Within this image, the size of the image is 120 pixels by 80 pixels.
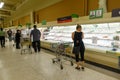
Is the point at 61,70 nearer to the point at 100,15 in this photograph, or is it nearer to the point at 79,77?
the point at 79,77

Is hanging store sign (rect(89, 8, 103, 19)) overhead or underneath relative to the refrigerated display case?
overhead

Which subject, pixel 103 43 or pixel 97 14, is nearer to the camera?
pixel 97 14

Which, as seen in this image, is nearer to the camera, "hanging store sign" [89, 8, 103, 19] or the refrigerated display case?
the refrigerated display case

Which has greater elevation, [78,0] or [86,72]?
[78,0]

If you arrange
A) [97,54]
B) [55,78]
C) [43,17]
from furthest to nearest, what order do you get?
1. [43,17]
2. [97,54]
3. [55,78]

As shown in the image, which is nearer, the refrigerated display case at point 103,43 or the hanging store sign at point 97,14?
the refrigerated display case at point 103,43

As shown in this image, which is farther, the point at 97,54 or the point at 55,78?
the point at 97,54

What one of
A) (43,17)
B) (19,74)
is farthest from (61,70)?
(43,17)

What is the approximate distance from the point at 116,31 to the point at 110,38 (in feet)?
1.28

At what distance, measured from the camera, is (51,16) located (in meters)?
10.6

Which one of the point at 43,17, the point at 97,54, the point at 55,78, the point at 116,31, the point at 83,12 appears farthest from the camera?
the point at 43,17

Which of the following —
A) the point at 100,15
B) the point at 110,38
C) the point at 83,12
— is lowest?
the point at 110,38

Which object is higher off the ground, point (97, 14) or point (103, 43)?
point (97, 14)

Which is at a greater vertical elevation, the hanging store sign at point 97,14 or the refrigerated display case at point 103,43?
the hanging store sign at point 97,14
